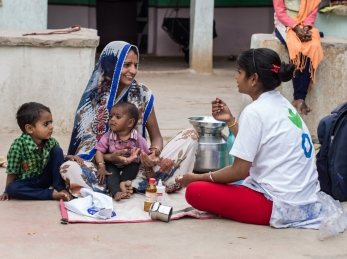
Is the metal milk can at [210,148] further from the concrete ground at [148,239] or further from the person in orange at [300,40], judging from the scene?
the person in orange at [300,40]

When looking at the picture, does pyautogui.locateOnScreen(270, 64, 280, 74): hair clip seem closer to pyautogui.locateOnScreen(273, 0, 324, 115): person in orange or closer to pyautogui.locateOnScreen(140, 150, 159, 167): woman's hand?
pyautogui.locateOnScreen(140, 150, 159, 167): woman's hand

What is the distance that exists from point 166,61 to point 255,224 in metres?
9.70

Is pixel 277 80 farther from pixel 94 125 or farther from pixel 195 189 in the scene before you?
pixel 94 125

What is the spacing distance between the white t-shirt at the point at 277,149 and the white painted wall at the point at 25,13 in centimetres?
694

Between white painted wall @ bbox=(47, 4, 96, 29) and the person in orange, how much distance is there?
7.85 metres

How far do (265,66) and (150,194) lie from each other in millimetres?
1118

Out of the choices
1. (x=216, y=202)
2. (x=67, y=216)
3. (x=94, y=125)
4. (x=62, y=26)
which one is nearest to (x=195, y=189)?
(x=216, y=202)

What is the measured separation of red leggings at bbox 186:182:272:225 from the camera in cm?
446

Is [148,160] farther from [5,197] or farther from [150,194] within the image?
[5,197]

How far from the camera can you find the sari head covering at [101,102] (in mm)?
5242

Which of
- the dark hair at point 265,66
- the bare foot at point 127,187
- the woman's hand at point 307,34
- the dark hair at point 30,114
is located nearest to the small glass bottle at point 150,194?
the bare foot at point 127,187

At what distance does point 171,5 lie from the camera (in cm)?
1470

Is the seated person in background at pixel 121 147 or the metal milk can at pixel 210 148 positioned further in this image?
the metal milk can at pixel 210 148

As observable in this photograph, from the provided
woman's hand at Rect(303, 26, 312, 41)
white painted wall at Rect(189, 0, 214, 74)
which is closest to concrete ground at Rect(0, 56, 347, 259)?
woman's hand at Rect(303, 26, 312, 41)
